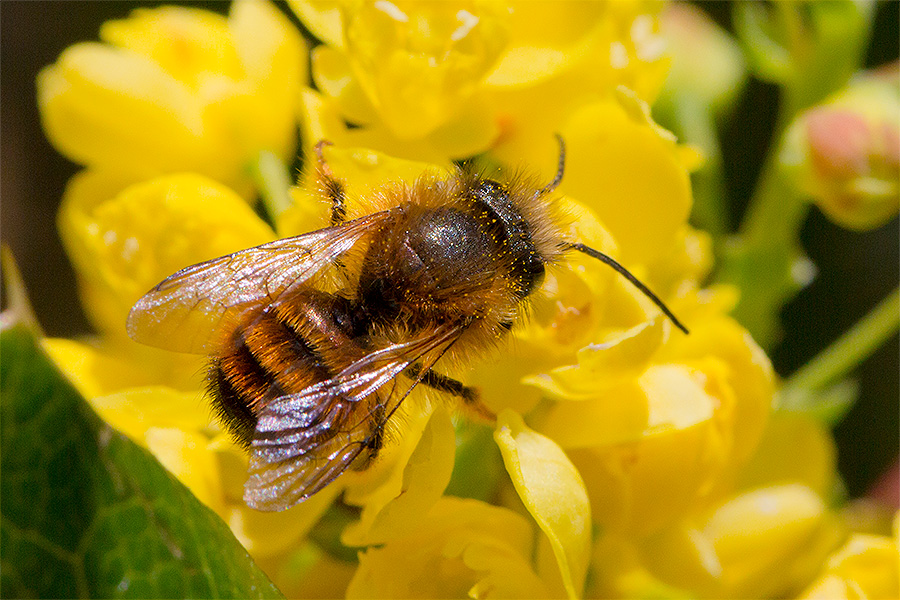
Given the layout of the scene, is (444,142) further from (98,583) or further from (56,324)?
(56,324)

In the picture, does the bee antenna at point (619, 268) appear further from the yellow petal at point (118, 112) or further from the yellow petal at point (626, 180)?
the yellow petal at point (118, 112)

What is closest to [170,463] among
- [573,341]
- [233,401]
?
[233,401]

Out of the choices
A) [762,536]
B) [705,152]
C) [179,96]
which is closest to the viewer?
[762,536]

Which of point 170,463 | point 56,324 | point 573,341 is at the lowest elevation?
point 56,324

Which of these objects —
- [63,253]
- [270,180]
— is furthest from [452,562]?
[63,253]

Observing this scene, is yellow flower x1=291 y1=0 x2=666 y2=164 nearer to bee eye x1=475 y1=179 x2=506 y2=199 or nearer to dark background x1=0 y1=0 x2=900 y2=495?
bee eye x1=475 y1=179 x2=506 y2=199

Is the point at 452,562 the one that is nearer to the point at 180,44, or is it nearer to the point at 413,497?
the point at 413,497

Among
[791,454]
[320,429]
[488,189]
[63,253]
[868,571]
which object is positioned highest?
[488,189]

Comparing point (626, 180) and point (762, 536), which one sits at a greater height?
point (626, 180)
